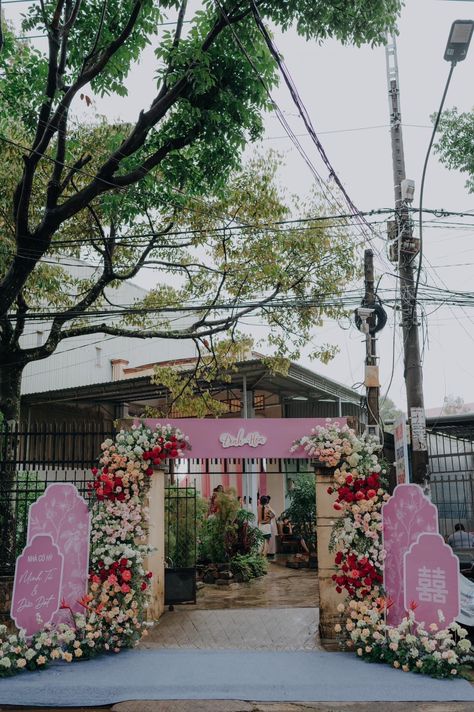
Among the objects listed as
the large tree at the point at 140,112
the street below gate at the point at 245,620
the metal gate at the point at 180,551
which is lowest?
the street below gate at the point at 245,620

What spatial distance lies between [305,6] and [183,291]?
8009 millimetres

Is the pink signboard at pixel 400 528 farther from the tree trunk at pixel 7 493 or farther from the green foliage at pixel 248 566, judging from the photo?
the green foliage at pixel 248 566

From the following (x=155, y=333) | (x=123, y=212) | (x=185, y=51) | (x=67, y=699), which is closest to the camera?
(x=67, y=699)

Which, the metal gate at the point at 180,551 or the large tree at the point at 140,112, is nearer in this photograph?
the large tree at the point at 140,112

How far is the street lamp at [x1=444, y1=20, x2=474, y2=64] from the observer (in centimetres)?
789

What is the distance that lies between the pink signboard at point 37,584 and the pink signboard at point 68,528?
132 mm

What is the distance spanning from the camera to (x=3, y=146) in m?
10.5

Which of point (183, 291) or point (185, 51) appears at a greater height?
point (185, 51)

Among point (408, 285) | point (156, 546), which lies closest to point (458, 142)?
point (408, 285)

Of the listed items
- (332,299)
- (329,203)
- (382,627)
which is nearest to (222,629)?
(382,627)

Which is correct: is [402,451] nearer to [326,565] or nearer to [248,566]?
[326,565]

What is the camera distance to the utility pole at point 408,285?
1049 cm

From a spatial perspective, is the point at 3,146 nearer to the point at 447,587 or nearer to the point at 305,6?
the point at 305,6

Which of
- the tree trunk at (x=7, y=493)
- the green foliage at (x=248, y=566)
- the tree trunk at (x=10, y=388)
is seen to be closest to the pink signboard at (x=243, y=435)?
the tree trunk at (x=7, y=493)
